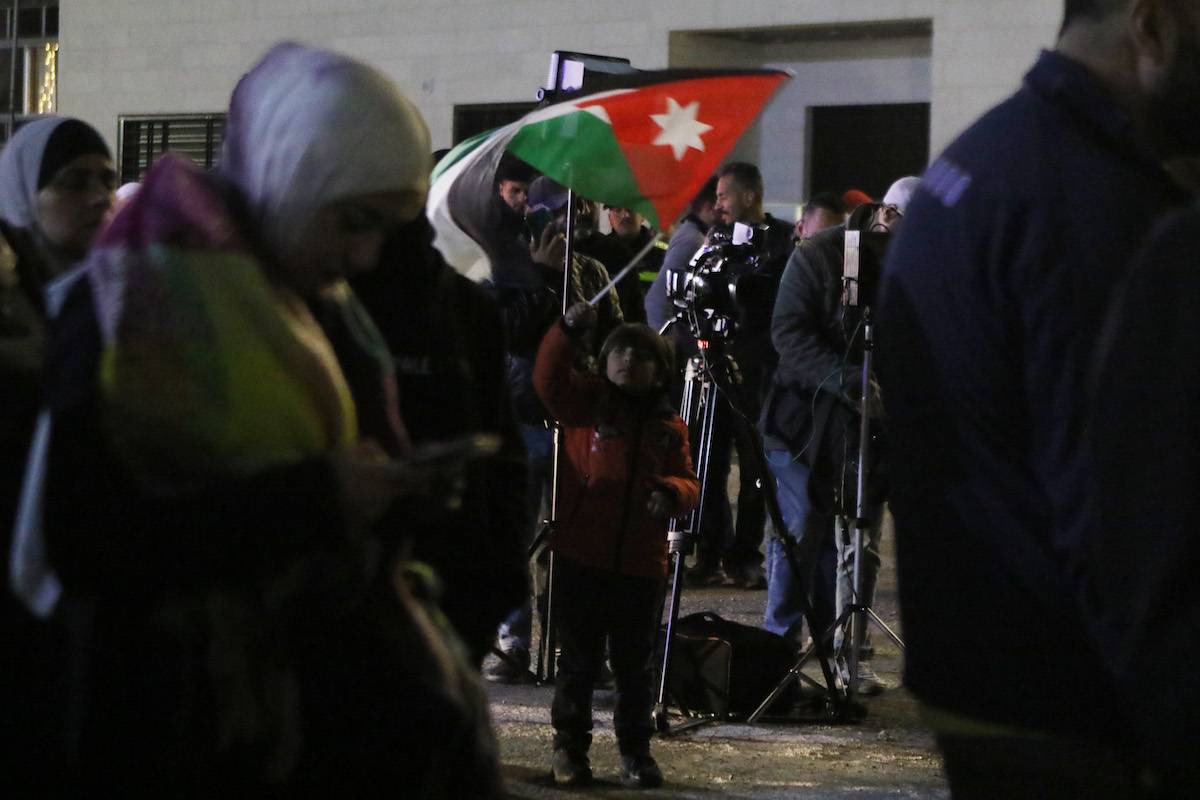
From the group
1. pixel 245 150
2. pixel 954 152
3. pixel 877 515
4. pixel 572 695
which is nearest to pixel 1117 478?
pixel 954 152

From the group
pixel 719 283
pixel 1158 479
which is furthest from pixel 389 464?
pixel 719 283

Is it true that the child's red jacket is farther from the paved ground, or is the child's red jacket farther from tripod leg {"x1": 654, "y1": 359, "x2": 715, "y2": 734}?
the paved ground

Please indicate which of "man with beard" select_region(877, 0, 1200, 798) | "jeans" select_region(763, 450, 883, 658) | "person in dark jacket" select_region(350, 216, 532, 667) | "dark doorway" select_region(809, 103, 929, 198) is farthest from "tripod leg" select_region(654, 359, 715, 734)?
"dark doorway" select_region(809, 103, 929, 198)

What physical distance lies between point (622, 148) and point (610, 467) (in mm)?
1139

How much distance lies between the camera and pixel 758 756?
20.8 ft

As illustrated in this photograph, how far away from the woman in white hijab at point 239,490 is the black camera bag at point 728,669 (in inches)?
186

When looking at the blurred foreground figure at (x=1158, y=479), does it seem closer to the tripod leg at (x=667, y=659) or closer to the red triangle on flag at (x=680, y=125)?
the red triangle on flag at (x=680, y=125)

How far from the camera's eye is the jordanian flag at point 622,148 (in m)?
5.23

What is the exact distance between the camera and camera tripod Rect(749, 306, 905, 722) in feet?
22.4

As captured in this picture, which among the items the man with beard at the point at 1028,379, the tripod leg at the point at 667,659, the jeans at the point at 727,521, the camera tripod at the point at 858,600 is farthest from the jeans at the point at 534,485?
the man with beard at the point at 1028,379

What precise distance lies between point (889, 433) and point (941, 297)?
224mm

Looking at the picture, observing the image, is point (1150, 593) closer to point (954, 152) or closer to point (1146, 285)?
point (1146, 285)

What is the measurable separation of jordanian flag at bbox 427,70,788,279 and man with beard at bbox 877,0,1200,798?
2.88 m

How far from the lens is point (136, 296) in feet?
6.47
